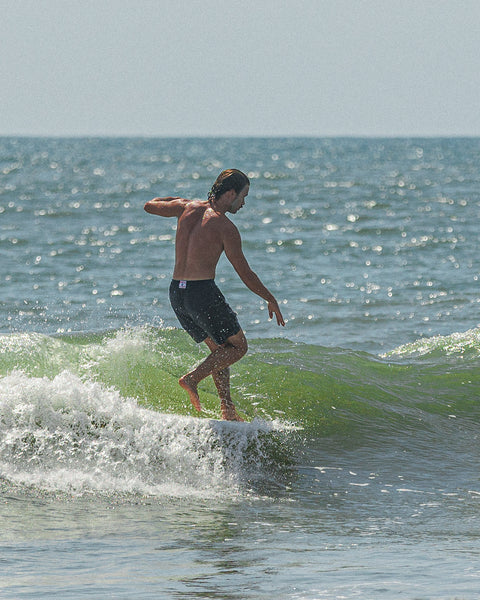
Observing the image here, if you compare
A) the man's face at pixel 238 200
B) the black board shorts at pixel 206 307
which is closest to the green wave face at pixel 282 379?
the black board shorts at pixel 206 307

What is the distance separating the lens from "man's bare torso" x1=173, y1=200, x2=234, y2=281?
6398 millimetres

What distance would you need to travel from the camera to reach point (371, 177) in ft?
168

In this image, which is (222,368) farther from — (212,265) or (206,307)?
(212,265)

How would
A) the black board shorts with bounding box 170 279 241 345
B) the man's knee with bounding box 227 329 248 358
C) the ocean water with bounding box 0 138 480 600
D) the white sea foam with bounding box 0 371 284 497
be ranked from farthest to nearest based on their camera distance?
the man's knee with bounding box 227 329 248 358 → the black board shorts with bounding box 170 279 241 345 → the white sea foam with bounding box 0 371 284 497 → the ocean water with bounding box 0 138 480 600

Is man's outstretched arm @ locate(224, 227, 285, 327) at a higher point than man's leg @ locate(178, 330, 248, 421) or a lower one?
higher

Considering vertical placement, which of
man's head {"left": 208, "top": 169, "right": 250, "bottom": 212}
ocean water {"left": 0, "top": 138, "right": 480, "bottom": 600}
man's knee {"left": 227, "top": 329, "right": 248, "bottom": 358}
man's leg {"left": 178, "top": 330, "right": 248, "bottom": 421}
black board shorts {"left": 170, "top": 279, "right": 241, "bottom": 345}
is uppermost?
man's head {"left": 208, "top": 169, "right": 250, "bottom": 212}

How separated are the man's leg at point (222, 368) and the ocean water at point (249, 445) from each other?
0.25m

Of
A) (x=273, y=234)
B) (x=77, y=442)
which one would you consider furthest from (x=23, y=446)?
(x=273, y=234)

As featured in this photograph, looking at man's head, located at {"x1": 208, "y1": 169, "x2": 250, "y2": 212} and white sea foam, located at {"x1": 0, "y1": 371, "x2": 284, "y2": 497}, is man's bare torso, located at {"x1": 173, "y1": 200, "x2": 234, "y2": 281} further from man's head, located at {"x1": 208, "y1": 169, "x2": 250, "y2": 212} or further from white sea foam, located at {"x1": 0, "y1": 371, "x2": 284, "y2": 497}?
white sea foam, located at {"x1": 0, "y1": 371, "x2": 284, "y2": 497}

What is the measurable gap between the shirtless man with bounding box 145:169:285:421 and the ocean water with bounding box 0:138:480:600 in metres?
0.64

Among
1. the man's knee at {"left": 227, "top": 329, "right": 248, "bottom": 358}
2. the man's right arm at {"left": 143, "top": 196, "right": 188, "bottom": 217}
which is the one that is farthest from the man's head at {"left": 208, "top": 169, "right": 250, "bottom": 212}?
the man's knee at {"left": 227, "top": 329, "right": 248, "bottom": 358}

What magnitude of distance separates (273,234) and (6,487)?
698 inches

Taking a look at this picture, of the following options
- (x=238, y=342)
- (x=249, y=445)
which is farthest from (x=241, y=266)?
(x=249, y=445)

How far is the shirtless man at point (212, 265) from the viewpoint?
252 inches
